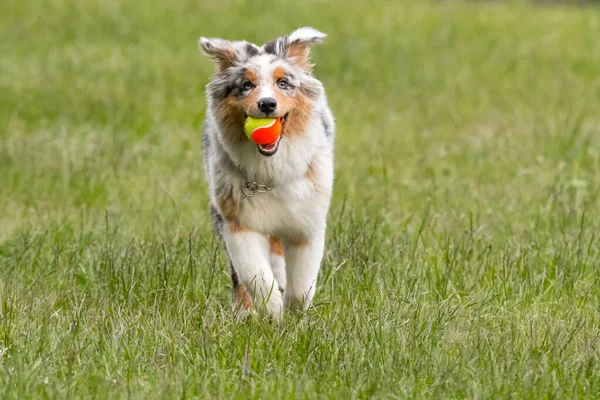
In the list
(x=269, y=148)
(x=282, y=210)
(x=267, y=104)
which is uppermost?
(x=267, y=104)

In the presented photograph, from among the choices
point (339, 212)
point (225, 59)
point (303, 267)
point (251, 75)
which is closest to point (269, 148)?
point (251, 75)

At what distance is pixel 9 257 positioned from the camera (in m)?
6.23

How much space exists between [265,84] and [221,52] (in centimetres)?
35

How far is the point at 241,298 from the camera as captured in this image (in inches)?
213

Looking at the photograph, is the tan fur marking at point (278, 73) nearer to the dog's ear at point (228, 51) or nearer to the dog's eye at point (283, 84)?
the dog's eye at point (283, 84)

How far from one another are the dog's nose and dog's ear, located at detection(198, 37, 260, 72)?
359 millimetres

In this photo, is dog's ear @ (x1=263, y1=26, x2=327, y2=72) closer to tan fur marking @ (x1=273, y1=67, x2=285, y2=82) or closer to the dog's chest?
tan fur marking @ (x1=273, y1=67, x2=285, y2=82)

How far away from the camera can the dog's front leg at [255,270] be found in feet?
16.5

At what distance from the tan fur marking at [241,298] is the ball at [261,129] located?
2.92 feet

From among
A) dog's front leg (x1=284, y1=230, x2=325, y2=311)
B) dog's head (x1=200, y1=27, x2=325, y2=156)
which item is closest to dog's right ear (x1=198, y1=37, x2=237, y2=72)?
dog's head (x1=200, y1=27, x2=325, y2=156)

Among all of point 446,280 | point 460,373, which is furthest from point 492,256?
point 460,373

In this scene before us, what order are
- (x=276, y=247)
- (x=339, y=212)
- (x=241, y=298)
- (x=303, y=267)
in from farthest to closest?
(x=339, y=212) → (x=276, y=247) → (x=241, y=298) → (x=303, y=267)

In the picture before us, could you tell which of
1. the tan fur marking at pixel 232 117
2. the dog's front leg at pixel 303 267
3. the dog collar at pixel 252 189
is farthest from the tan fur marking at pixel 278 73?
the dog's front leg at pixel 303 267

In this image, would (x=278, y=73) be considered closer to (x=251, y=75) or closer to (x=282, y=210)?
(x=251, y=75)
